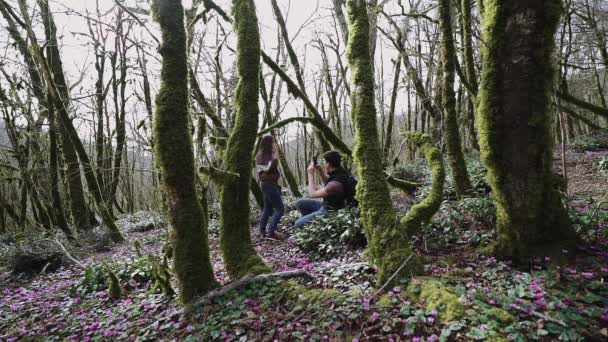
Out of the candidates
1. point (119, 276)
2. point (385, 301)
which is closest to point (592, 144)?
point (385, 301)

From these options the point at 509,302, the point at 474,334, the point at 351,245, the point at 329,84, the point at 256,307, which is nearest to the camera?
the point at 474,334

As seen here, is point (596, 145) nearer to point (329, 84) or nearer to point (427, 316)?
point (329, 84)

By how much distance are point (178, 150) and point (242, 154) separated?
777 millimetres

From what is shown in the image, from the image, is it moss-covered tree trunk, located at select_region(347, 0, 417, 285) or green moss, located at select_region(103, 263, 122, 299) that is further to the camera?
green moss, located at select_region(103, 263, 122, 299)

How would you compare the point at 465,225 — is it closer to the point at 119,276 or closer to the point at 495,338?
the point at 495,338

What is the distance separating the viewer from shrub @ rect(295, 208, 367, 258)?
15.7ft

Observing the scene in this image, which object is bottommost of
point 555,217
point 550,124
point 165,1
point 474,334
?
point 474,334

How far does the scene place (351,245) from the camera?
15.7 feet

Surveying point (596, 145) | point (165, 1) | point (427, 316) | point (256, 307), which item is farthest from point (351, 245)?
point (596, 145)

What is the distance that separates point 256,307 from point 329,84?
14833 mm

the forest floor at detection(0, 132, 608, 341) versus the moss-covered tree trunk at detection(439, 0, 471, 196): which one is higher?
the moss-covered tree trunk at detection(439, 0, 471, 196)

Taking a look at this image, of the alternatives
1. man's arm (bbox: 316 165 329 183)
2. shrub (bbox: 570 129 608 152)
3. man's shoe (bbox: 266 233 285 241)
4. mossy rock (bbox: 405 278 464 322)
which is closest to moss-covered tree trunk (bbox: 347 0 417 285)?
mossy rock (bbox: 405 278 464 322)

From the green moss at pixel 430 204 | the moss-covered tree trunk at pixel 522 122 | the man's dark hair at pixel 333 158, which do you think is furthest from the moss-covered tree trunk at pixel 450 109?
the moss-covered tree trunk at pixel 522 122

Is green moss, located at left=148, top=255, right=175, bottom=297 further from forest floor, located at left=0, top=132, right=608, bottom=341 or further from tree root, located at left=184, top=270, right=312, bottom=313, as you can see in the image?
tree root, located at left=184, top=270, right=312, bottom=313
